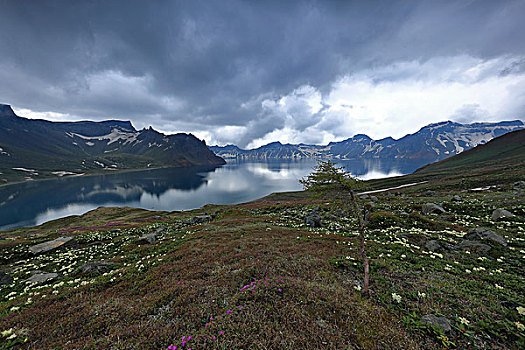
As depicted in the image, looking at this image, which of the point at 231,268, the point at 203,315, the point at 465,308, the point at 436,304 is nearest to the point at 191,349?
the point at 203,315

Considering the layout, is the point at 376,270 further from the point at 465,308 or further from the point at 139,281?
the point at 139,281

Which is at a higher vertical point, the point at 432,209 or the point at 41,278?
the point at 432,209

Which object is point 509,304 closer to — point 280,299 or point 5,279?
point 280,299

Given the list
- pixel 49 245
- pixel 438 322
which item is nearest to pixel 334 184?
pixel 438 322

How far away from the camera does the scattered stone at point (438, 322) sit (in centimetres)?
669

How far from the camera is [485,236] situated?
15.2 m

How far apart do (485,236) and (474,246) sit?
2.03 meters

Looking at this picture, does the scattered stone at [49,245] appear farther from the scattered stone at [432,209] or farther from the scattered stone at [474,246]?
the scattered stone at [432,209]

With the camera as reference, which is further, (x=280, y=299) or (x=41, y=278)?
(x=41, y=278)

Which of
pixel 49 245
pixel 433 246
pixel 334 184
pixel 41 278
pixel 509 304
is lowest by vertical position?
pixel 49 245

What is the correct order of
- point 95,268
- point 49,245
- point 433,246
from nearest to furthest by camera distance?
1. point 95,268
2. point 433,246
3. point 49,245

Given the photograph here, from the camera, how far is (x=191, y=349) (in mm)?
6012

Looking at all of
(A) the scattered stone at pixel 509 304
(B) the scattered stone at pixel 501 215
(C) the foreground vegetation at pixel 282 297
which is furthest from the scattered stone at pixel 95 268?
(B) the scattered stone at pixel 501 215

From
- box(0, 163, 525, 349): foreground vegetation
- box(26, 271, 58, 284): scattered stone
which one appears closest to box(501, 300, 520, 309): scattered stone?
box(0, 163, 525, 349): foreground vegetation
